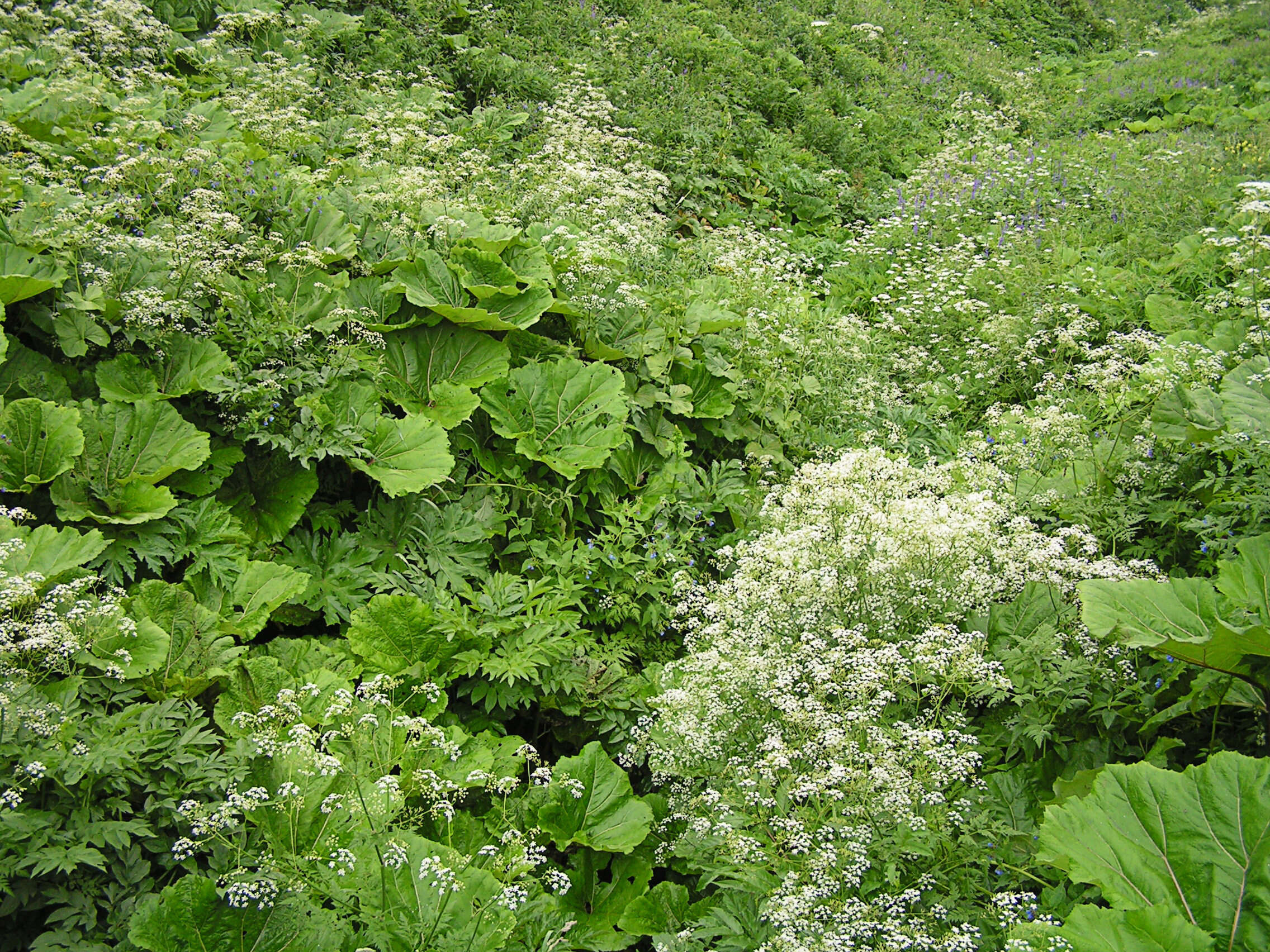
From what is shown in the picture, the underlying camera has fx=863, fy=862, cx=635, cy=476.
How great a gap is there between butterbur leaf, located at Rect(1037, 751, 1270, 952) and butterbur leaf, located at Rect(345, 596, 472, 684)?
2694 millimetres

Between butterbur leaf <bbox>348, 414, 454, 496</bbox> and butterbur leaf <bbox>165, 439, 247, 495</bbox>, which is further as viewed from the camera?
butterbur leaf <bbox>348, 414, 454, 496</bbox>

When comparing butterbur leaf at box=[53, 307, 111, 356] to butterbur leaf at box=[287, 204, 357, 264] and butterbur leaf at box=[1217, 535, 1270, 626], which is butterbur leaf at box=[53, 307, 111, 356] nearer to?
butterbur leaf at box=[287, 204, 357, 264]

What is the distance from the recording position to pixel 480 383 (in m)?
5.54

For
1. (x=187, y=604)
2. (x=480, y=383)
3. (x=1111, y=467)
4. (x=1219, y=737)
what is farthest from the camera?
(x=480, y=383)

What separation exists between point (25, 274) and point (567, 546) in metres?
3.09

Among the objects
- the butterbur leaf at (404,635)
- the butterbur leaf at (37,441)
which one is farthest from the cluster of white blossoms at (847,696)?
the butterbur leaf at (37,441)

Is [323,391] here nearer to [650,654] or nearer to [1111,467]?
[650,654]

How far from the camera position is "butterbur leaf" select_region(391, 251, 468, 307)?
18.1ft

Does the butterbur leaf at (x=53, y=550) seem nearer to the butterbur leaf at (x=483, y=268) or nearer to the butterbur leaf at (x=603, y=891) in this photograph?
the butterbur leaf at (x=603, y=891)

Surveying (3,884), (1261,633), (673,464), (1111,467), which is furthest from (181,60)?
(1261,633)

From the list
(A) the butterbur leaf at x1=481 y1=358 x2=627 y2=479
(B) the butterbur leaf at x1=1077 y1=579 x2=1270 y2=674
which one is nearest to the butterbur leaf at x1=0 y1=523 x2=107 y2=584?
(A) the butterbur leaf at x1=481 y1=358 x2=627 y2=479

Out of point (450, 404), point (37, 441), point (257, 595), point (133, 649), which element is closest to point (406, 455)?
point (450, 404)

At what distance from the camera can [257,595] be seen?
4.02 metres

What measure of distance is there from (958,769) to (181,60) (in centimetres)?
920
